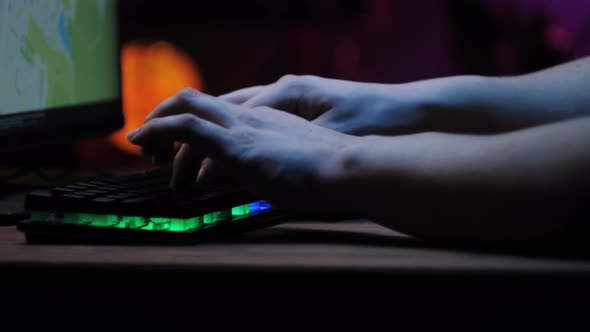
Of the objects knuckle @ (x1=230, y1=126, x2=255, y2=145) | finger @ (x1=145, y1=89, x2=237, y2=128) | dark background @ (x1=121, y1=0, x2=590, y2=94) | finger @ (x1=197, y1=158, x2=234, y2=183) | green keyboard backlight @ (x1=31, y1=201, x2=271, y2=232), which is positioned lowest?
green keyboard backlight @ (x1=31, y1=201, x2=271, y2=232)

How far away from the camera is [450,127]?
0.85 m

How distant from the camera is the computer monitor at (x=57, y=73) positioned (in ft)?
3.27

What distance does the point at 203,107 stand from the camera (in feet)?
2.35

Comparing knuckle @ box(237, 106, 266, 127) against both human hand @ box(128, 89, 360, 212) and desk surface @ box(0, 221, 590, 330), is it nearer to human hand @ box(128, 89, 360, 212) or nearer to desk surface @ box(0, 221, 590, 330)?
human hand @ box(128, 89, 360, 212)

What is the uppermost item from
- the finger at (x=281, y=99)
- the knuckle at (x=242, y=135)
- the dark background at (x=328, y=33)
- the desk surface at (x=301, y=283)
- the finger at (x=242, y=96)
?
the dark background at (x=328, y=33)

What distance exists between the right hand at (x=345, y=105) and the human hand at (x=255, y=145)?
128 millimetres

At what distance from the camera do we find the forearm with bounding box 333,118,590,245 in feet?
1.69

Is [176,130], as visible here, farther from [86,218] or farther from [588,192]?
[588,192]

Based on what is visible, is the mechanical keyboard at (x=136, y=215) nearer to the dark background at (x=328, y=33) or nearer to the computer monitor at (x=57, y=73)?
the computer monitor at (x=57, y=73)

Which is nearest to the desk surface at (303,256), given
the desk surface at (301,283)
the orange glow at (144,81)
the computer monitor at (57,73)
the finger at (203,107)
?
the desk surface at (301,283)

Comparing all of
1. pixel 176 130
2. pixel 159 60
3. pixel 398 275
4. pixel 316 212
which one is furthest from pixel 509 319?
pixel 159 60

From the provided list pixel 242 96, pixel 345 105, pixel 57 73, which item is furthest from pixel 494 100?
pixel 57 73

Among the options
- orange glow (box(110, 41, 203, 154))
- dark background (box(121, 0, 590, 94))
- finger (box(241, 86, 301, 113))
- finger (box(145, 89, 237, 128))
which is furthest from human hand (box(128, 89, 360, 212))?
dark background (box(121, 0, 590, 94))

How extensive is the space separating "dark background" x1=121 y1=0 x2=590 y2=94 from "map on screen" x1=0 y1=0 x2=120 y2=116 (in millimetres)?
642
